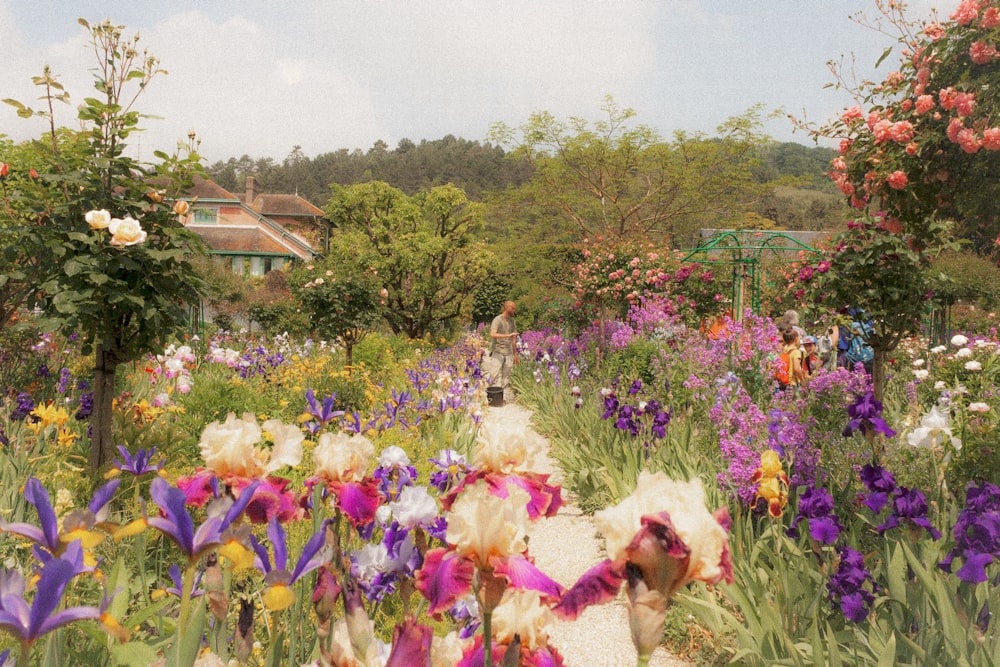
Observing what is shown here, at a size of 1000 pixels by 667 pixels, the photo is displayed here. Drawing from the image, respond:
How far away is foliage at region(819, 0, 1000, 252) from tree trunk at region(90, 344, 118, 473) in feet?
14.6

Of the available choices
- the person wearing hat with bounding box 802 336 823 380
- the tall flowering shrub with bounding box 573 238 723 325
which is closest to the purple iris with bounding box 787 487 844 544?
the person wearing hat with bounding box 802 336 823 380

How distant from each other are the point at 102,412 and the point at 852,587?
382 centimetres

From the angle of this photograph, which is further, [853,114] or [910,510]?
[853,114]

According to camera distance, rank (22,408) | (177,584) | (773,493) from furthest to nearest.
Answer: (22,408), (773,493), (177,584)

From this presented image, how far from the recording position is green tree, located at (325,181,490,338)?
49.5 feet

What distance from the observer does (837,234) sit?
4.61m

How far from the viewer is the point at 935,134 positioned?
3303 mm

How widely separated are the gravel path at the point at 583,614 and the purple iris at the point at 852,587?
0.88m

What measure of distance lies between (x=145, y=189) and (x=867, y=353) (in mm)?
6868

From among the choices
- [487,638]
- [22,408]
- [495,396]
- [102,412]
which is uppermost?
[487,638]

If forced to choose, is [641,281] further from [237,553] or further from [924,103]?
[237,553]

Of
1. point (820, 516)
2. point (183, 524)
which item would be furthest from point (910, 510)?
point (183, 524)

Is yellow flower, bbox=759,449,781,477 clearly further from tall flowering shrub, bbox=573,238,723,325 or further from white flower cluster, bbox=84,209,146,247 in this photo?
tall flowering shrub, bbox=573,238,723,325

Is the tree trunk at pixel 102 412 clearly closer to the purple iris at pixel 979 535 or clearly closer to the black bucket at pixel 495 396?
the purple iris at pixel 979 535
